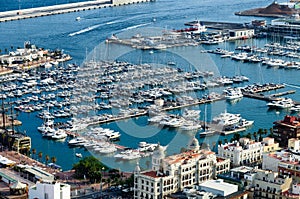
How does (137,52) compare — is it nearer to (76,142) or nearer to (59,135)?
(59,135)

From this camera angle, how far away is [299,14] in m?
44.2

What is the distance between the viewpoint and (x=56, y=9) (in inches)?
1951

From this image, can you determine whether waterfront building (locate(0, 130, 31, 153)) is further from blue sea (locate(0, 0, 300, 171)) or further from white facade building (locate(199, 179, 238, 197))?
white facade building (locate(199, 179, 238, 197))

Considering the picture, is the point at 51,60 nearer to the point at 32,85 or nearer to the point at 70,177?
the point at 32,85

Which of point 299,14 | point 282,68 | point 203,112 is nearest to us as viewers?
point 203,112

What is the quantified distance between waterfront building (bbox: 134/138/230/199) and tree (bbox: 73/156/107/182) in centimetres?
225

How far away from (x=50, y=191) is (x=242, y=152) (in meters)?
5.04

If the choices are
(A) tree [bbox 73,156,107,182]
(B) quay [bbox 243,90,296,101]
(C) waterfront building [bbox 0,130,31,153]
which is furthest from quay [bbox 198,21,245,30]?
(A) tree [bbox 73,156,107,182]

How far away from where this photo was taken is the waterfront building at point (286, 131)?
19766mm

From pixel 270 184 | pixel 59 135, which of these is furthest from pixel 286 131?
pixel 59 135

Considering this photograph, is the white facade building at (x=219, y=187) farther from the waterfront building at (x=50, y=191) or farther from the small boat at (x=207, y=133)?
the small boat at (x=207, y=133)

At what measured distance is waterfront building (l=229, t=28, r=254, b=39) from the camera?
39.3 meters

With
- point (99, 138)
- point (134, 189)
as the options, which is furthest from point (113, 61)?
point (134, 189)

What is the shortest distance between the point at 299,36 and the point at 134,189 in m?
24.9
